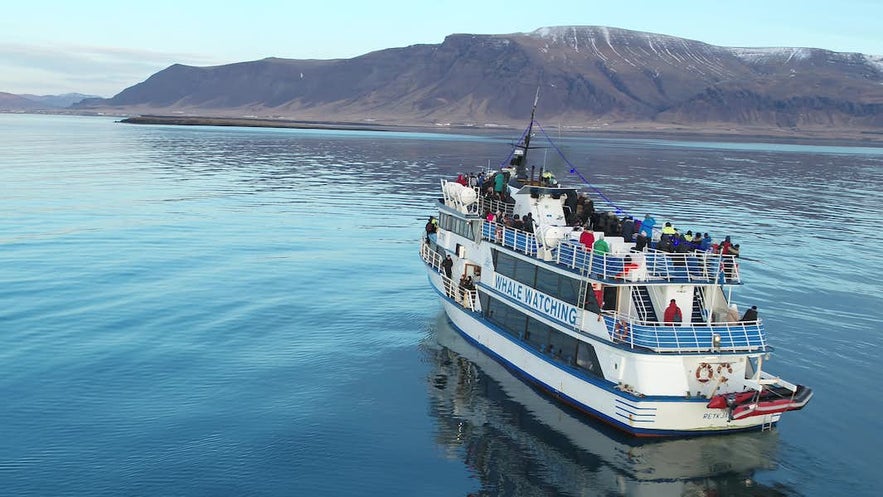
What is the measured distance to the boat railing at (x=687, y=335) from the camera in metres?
23.9

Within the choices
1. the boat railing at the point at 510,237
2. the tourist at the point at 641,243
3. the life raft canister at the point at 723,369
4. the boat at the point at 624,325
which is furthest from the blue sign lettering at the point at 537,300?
the life raft canister at the point at 723,369

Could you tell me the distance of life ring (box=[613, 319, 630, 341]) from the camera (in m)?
24.5

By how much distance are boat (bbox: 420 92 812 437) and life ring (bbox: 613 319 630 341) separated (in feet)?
0.20

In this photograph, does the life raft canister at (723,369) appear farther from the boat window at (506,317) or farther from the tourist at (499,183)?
the tourist at (499,183)

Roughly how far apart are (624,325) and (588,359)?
2138 mm

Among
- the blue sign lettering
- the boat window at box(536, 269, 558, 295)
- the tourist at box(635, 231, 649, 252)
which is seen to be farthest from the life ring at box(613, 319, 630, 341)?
the tourist at box(635, 231, 649, 252)

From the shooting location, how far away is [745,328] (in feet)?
80.7

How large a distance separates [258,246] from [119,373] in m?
24.9

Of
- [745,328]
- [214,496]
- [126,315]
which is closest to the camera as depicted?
[214,496]

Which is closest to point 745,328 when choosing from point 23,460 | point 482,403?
point 482,403

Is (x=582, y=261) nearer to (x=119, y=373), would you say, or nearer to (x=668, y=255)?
(x=668, y=255)

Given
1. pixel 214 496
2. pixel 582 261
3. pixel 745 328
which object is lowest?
pixel 214 496

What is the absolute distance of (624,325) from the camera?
24.7 metres

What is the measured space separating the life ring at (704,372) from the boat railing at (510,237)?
24.7ft
